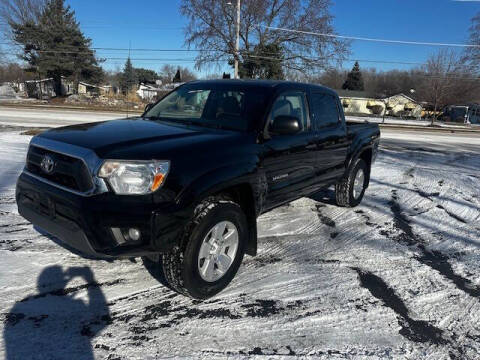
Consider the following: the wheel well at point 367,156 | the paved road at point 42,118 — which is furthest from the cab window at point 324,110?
the paved road at point 42,118

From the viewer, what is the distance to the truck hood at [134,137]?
274 centimetres

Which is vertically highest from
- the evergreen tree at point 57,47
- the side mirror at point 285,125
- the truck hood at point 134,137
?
the evergreen tree at point 57,47

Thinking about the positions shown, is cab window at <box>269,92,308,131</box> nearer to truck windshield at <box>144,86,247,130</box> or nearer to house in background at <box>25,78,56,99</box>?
truck windshield at <box>144,86,247,130</box>

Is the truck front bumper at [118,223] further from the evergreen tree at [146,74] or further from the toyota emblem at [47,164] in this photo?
the evergreen tree at [146,74]

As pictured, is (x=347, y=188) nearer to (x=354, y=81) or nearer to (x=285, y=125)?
(x=285, y=125)

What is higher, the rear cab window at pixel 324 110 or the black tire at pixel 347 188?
the rear cab window at pixel 324 110

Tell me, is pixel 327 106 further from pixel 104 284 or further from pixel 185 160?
pixel 104 284

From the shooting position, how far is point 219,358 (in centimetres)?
244

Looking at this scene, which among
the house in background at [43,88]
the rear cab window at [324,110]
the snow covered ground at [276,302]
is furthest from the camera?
the house in background at [43,88]

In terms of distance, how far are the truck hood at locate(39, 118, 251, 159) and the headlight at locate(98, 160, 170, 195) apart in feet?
0.21

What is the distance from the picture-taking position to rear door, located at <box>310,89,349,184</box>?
4547mm

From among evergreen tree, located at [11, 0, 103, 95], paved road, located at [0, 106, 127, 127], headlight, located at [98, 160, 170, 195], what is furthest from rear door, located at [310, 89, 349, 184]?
evergreen tree, located at [11, 0, 103, 95]

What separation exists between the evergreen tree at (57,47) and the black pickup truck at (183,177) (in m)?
47.0

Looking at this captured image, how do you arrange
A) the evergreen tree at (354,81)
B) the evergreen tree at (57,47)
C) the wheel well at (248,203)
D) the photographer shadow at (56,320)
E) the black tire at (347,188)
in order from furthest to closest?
the evergreen tree at (354,81), the evergreen tree at (57,47), the black tire at (347,188), the wheel well at (248,203), the photographer shadow at (56,320)
